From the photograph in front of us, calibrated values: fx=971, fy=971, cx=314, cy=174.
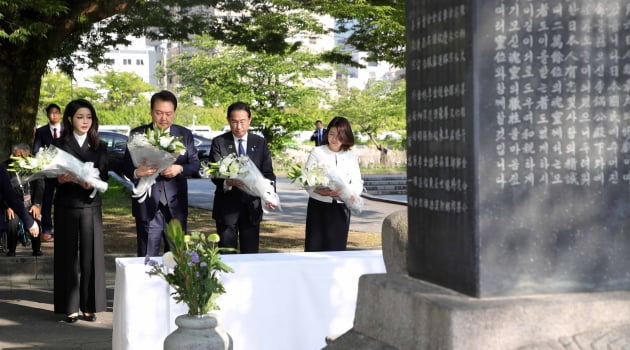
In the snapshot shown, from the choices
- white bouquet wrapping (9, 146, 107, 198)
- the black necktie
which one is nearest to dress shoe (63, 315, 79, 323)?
white bouquet wrapping (9, 146, 107, 198)

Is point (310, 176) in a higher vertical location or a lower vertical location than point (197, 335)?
higher

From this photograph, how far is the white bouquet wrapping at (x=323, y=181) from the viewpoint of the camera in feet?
27.3

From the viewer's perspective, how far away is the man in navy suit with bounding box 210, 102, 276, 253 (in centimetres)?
877

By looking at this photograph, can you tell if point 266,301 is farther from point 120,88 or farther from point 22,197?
point 120,88

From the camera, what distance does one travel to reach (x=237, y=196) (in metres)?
8.79

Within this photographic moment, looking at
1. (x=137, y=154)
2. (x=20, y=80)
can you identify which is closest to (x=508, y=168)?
(x=137, y=154)

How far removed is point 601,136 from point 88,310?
5847 millimetres

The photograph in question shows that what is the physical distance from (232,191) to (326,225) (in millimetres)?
911

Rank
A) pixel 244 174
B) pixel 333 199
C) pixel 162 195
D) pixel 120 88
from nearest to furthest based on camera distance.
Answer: pixel 244 174 → pixel 162 195 → pixel 333 199 → pixel 120 88

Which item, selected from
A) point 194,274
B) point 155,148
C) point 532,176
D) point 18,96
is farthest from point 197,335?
point 18,96

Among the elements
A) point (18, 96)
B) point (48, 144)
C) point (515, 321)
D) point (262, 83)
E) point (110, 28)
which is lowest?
point (515, 321)

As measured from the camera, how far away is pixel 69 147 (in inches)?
352

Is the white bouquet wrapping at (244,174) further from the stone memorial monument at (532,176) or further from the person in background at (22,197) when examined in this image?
the person in background at (22,197)

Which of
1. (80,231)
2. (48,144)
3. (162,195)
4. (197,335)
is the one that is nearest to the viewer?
(197,335)
